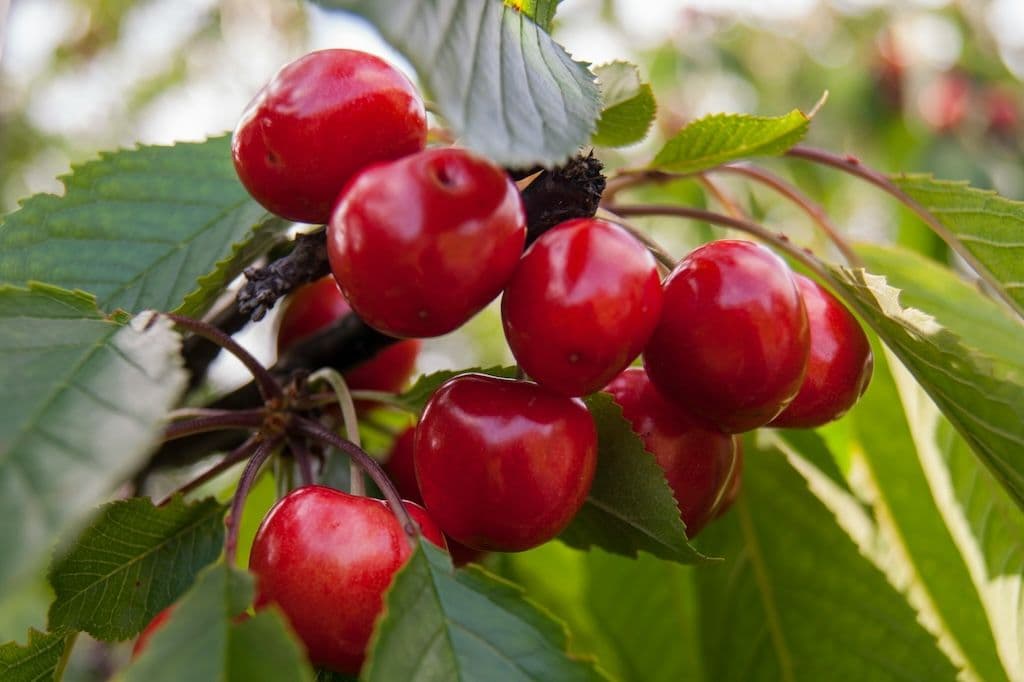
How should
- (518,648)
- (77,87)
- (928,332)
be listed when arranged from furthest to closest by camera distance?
1. (77,87)
2. (928,332)
3. (518,648)

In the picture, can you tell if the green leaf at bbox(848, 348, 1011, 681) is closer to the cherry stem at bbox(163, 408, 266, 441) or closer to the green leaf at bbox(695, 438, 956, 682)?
the green leaf at bbox(695, 438, 956, 682)

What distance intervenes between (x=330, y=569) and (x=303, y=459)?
29 cm

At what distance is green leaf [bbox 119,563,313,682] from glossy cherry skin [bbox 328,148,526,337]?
0.81ft

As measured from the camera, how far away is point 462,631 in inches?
29.3

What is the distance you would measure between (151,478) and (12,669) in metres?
0.35

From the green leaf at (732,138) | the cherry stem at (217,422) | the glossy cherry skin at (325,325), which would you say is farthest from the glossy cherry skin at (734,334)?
the glossy cherry skin at (325,325)

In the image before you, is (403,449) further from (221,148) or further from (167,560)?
(221,148)

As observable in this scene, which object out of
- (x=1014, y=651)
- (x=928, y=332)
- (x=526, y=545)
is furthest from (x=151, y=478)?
(x=1014, y=651)

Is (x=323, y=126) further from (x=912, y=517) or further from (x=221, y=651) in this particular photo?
(x=912, y=517)

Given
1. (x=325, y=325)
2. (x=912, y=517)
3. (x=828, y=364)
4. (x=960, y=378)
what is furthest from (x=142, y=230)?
(x=912, y=517)

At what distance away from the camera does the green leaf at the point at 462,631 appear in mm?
696

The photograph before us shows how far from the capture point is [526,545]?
84cm

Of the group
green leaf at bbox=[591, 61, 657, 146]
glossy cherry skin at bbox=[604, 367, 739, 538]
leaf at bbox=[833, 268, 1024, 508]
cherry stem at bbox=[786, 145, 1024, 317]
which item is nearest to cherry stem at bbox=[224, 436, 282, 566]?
glossy cherry skin at bbox=[604, 367, 739, 538]

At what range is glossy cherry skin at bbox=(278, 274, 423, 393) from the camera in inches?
53.7
